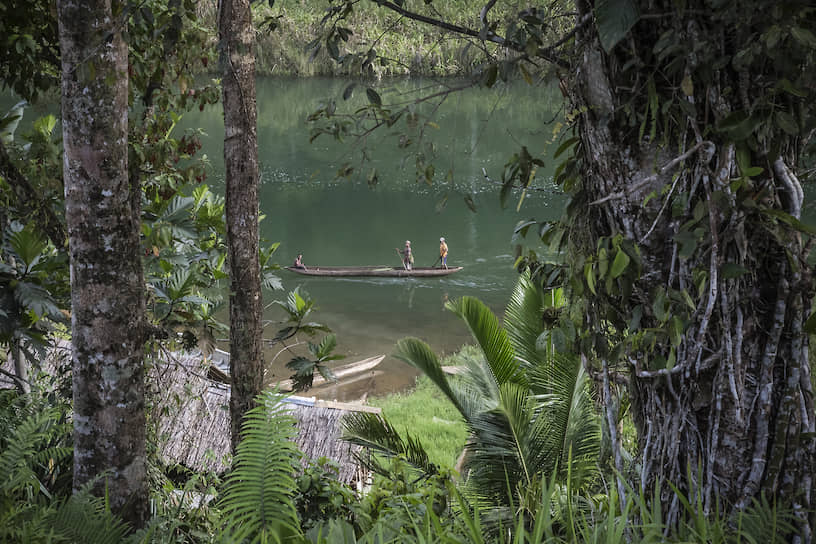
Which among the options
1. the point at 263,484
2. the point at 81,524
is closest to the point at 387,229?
the point at 263,484

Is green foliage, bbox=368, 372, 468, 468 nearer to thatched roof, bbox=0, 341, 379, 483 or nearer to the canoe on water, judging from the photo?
thatched roof, bbox=0, 341, 379, 483

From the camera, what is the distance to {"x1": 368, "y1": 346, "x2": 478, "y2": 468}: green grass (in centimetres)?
762

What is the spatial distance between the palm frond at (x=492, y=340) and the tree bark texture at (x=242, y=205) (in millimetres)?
1379

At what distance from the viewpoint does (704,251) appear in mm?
1474

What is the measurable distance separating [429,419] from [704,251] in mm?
7313

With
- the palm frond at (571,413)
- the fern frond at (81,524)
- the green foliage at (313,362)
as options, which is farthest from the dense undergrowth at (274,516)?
the palm frond at (571,413)

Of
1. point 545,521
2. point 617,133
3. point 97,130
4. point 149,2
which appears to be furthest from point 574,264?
point 149,2

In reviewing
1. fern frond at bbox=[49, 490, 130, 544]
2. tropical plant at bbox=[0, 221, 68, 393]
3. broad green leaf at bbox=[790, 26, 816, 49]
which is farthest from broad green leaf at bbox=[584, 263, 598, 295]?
tropical plant at bbox=[0, 221, 68, 393]

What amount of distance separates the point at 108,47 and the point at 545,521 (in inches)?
79.2

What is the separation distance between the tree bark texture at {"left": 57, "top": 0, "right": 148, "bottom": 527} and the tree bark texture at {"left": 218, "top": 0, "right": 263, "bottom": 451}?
125cm

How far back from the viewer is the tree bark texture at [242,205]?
3.64 metres

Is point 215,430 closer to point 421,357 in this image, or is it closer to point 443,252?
point 421,357

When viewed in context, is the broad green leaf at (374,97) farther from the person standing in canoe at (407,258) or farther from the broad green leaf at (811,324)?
the person standing in canoe at (407,258)

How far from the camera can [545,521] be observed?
1.36m
